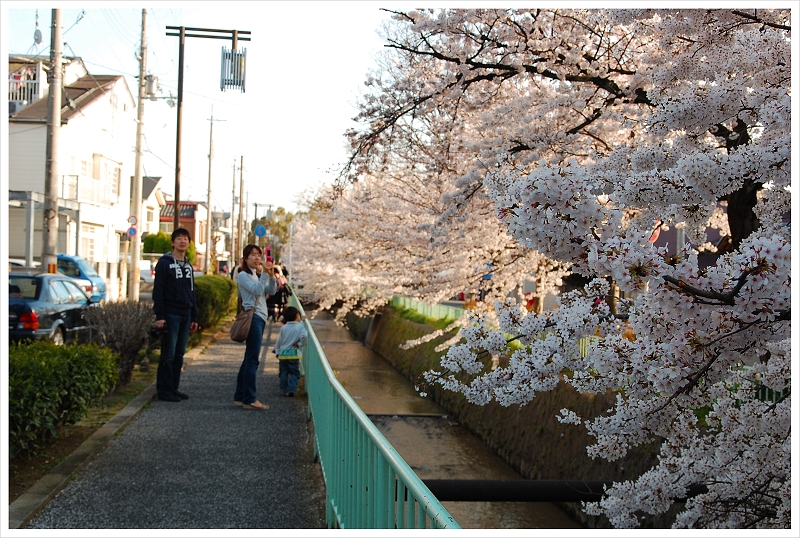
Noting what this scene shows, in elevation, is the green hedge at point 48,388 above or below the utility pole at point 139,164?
below

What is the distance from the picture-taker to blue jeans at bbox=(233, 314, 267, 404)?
724 centimetres

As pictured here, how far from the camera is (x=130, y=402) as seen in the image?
7227mm

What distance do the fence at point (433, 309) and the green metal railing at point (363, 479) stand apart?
285 inches

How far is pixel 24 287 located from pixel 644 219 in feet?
31.5

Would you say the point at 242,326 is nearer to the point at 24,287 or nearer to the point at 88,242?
the point at 24,287

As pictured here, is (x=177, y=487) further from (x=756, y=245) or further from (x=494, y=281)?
(x=494, y=281)

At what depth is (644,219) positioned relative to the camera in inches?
139

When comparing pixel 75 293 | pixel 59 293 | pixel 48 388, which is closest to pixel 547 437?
pixel 48 388

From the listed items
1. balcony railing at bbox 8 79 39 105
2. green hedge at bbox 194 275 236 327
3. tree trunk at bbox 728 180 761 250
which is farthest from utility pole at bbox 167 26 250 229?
balcony railing at bbox 8 79 39 105

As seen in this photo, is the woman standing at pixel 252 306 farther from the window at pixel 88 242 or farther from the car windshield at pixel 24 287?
the window at pixel 88 242

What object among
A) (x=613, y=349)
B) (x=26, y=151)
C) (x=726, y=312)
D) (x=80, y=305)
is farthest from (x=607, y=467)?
(x=26, y=151)

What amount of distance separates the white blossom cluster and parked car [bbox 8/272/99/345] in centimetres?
513

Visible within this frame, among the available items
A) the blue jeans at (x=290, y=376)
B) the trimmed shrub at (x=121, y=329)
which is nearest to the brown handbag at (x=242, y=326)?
the blue jeans at (x=290, y=376)

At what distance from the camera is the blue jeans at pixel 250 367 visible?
7238 mm
